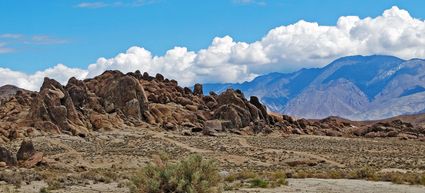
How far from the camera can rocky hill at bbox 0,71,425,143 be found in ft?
222

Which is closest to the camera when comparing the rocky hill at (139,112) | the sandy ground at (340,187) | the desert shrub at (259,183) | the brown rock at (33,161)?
the sandy ground at (340,187)

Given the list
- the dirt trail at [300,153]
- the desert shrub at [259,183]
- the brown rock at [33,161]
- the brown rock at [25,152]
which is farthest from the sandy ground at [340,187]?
the brown rock at [25,152]

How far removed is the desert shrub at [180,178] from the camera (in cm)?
2244

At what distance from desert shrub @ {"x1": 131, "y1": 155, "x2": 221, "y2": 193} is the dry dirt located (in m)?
5.21

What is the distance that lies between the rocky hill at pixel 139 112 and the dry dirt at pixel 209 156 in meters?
3.85

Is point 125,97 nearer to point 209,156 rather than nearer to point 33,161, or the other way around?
point 209,156

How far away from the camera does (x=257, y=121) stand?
284ft

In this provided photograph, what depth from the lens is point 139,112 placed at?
80.3 m

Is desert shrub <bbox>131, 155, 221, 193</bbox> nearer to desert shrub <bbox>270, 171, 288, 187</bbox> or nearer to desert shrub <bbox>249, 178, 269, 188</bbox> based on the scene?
desert shrub <bbox>249, 178, 269, 188</bbox>

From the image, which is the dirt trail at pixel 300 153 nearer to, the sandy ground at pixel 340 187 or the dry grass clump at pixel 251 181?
the sandy ground at pixel 340 187

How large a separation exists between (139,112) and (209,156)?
94.9 ft

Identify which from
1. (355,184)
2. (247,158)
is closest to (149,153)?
(247,158)

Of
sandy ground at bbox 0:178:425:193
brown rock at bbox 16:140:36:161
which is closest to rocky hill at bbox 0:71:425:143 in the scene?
brown rock at bbox 16:140:36:161

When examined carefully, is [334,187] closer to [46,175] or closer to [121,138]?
[46,175]
